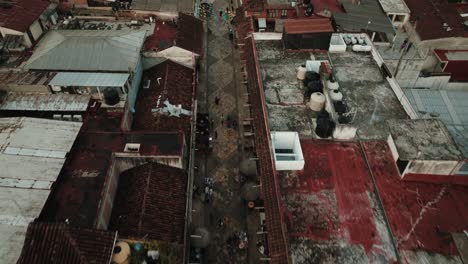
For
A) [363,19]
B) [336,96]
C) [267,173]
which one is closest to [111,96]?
[267,173]

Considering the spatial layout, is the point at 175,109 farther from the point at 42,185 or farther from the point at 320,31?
the point at 320,31

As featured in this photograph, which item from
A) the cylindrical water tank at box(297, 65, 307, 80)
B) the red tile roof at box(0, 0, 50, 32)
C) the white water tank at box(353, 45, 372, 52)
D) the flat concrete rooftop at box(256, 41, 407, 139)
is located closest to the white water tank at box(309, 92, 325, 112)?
the flat concrete rooftop at box(256, 41, 407, 139)

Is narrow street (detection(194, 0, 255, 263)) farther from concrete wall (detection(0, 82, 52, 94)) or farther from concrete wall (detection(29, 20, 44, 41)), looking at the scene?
concrete wall (detection(29, 20, 44, 41))

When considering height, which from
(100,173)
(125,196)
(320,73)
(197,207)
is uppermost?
(320,73)

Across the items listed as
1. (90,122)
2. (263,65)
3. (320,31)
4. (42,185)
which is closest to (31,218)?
(42,185)

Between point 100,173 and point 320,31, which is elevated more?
point 320,31

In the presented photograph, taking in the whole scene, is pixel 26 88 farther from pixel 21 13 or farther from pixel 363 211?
pixel 363 211

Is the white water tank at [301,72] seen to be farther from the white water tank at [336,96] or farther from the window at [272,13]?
the window at [272,13]

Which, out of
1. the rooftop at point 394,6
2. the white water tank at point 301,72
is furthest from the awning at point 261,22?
the rooftop at point 394,6
